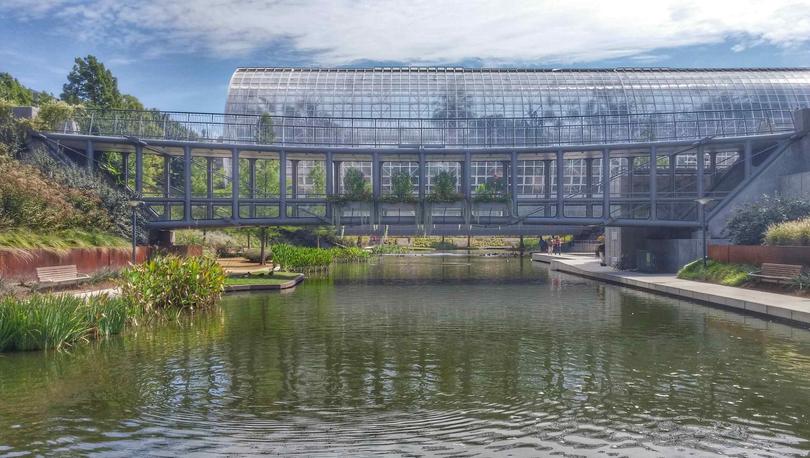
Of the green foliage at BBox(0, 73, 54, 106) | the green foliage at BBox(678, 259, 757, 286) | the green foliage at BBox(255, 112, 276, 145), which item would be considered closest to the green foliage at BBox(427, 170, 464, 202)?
the green foliage at BBox(255, 112, 276, 145)

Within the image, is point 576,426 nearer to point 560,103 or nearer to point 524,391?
point 524,391

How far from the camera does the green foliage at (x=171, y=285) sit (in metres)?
22.6

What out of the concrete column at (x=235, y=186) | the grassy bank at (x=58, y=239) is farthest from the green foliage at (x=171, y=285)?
the concrete column at (x=235, y=186)

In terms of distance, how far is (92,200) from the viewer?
3566 centimetres

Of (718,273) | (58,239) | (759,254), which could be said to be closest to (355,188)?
(58,239)

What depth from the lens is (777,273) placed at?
96.1 ft

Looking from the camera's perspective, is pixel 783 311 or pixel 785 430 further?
pixel 783 311

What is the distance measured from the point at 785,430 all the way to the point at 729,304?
54.6ft

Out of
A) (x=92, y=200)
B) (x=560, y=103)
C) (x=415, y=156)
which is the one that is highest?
(x=560, y=103)

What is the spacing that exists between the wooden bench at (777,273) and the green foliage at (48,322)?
2464 centimetres

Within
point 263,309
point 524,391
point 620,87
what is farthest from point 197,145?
point 620,87

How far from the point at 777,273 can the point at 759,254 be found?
333cm

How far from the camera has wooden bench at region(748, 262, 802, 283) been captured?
28094 millimetres

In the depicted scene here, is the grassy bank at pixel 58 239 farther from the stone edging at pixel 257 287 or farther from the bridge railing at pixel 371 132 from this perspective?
the bridge railing at pixel 371 132
